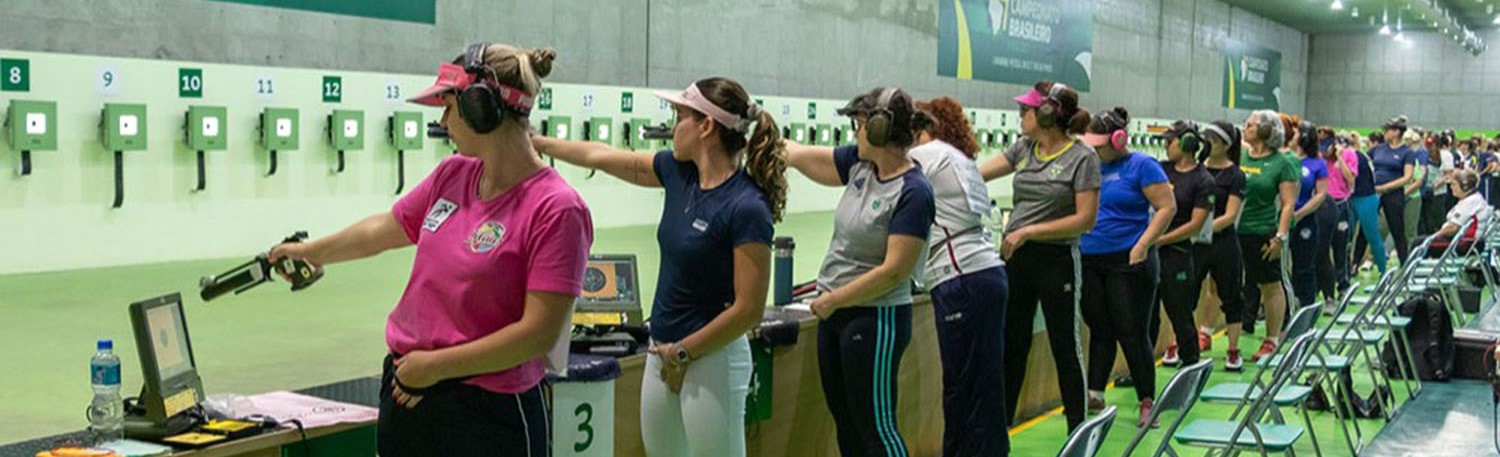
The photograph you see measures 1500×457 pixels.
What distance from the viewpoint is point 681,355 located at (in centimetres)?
295

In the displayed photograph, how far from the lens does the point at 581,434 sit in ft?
9.93

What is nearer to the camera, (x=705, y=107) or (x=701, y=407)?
(x=705, y=107)

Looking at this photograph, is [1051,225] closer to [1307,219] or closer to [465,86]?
[465,86]

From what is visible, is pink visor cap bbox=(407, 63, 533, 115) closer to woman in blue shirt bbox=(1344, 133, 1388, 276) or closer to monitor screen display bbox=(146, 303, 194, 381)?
monitor screen display bbox=(146, 303, 194, 381)

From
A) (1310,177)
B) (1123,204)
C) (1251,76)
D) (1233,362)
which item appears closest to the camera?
(1123,204)

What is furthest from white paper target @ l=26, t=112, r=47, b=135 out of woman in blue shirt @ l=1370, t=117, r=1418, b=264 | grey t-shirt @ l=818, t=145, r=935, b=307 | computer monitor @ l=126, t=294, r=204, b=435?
woman in blue shirt @ l=1370, t=117, r=1418, b=264

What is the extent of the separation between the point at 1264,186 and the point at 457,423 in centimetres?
578

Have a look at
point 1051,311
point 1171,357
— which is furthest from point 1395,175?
point 1051,311

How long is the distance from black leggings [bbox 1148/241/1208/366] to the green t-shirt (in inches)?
40.4

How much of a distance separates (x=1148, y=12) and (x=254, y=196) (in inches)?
683

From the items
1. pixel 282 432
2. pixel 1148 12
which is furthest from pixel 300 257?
pixel 1148 12

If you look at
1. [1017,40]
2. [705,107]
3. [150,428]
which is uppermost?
[1017,40]

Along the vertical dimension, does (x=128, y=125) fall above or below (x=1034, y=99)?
below

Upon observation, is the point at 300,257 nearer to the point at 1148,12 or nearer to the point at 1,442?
the point at 1,442
